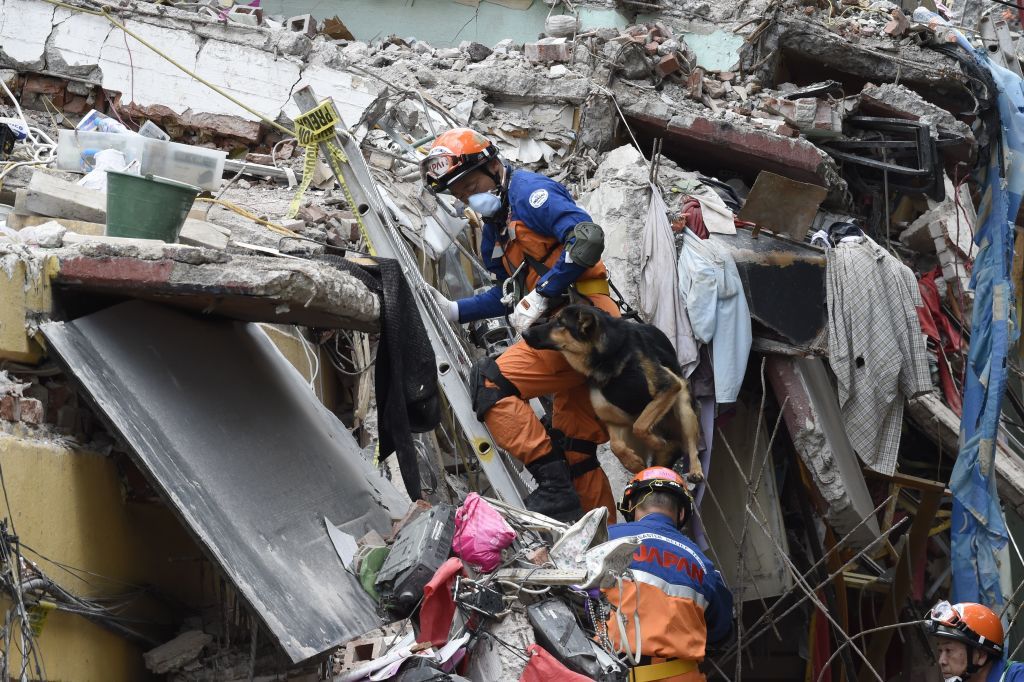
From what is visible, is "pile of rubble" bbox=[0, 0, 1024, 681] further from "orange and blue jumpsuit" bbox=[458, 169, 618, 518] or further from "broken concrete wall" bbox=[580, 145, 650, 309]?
"orange and blue jumpsuit" bbox=[458, 169, 618, 518]

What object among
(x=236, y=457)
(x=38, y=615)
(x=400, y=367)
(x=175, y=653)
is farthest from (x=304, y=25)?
(x=38, y=615)

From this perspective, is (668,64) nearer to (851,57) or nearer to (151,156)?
(851,57)

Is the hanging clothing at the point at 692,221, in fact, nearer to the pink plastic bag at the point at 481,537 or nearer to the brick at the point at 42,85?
the pink plastic bag at the point at 481,537

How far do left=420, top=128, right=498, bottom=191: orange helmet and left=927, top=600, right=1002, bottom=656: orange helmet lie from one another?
3.05m

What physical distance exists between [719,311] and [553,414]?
1.43 metres

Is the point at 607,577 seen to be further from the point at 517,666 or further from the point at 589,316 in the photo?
the point at 589,316

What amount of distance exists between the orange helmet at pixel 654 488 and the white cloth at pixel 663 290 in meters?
1.71

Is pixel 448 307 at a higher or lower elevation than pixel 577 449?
higher

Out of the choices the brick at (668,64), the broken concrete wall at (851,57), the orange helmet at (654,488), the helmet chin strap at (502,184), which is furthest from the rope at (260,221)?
the broken concrete wall at (851,57)

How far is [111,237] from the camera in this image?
3795mm

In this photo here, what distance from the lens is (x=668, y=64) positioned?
8750 mm

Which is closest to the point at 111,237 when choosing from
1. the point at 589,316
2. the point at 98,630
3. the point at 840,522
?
the point at 98,630

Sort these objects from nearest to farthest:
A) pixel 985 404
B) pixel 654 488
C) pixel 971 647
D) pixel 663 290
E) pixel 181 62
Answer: pixel 654 488 → pixel 971 647 → pixel 663 290 → pixel 985 404 → pixel 181 62

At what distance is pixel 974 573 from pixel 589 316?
3.39m
